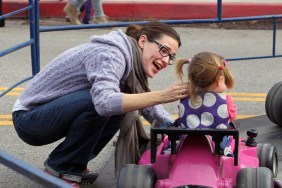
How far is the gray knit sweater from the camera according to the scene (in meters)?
3.32

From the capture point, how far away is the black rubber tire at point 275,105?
15.5ft

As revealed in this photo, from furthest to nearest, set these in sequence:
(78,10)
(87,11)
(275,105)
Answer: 1. (87,11)
2. (78,10)
3. (275,105)

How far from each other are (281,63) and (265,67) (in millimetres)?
301

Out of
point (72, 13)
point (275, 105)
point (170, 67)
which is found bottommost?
point (170, 67)

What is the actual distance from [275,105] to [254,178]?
1.63m

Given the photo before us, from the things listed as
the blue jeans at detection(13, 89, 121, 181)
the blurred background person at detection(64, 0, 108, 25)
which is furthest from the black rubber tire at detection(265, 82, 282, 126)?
the blurred background person at detection(64, 0, 108, 25)

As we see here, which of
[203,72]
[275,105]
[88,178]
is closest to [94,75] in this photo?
[203,72]

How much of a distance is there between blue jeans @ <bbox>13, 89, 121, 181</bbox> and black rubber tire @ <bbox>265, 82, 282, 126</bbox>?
4.48ft

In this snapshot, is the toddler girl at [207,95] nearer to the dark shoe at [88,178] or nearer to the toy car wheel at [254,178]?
the toy car wheel at [254,178]

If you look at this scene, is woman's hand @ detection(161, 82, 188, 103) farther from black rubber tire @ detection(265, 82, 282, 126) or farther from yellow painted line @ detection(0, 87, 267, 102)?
yellow painted line @ detection(0, 87, 267, 102)

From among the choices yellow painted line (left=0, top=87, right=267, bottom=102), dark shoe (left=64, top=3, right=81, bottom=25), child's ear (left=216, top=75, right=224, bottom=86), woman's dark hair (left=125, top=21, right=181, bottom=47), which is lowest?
yellow painted line (left=0, top=87, right=267, bottom=102)

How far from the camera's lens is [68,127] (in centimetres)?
358

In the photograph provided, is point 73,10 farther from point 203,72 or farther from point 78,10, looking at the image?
point 203,72

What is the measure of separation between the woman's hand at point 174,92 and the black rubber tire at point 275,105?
161 cm
